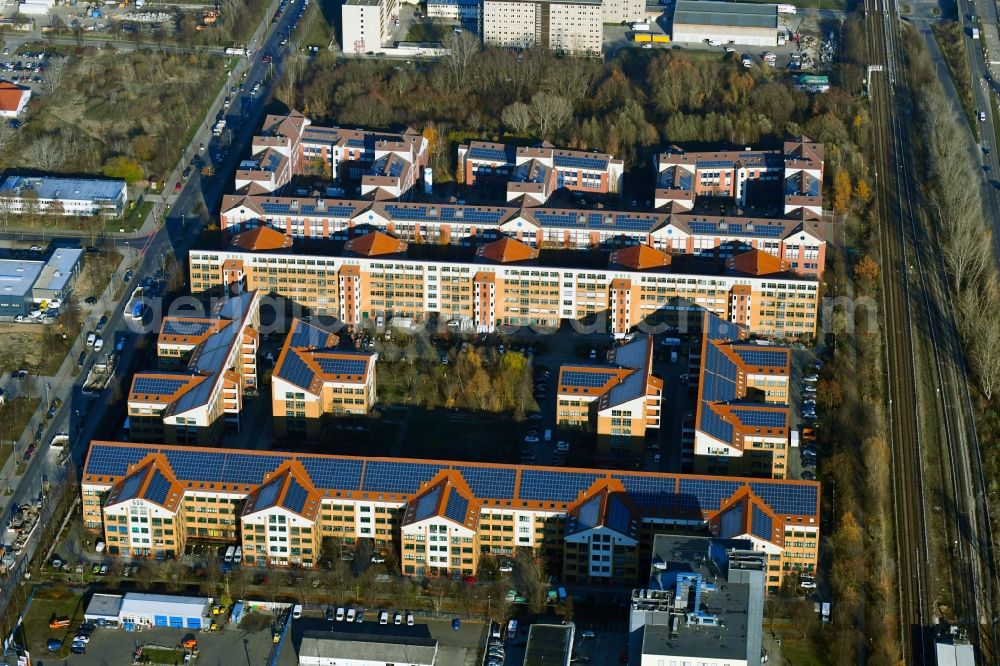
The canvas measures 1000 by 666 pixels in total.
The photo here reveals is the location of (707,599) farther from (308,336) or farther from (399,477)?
(308,336)

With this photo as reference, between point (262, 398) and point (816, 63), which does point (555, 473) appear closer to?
point (262, 398)

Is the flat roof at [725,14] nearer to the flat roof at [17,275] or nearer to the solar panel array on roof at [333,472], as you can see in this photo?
the flat roof at [17,275]

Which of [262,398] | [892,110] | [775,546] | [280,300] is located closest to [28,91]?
[280,300]

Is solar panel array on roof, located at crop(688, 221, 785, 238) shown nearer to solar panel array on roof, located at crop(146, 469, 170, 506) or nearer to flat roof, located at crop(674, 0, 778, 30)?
solar panel array on roof, located at crop(146, 469, 170, 506)

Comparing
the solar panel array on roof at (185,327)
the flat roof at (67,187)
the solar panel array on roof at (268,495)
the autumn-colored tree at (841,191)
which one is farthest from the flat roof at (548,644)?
the flat roof at (67,187)

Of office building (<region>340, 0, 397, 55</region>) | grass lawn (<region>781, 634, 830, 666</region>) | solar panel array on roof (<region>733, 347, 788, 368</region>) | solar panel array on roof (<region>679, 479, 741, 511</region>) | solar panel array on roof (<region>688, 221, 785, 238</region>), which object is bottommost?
grass lawn (<region>781, 634, 830, 666</region>)

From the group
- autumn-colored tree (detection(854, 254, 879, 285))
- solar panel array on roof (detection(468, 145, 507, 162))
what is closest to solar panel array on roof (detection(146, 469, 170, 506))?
A: solar panel array on roof (detection(468, 145, 507, 162))
